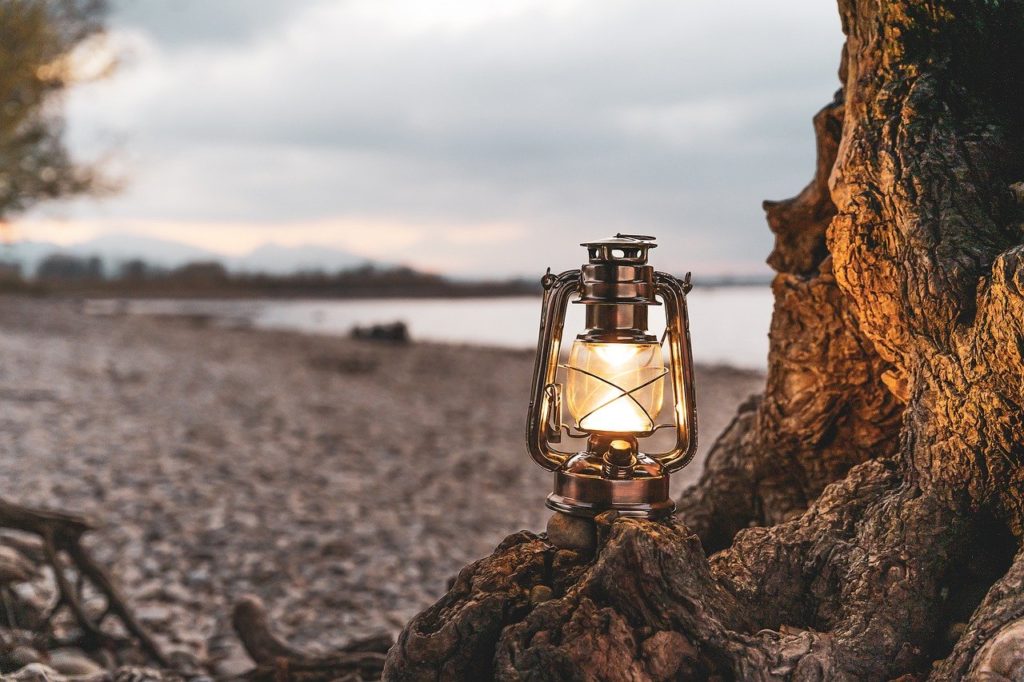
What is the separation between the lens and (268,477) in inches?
403

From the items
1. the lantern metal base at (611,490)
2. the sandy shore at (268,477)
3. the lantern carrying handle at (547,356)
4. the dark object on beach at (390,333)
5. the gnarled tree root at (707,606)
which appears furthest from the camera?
the dark object on beach at (390,333)

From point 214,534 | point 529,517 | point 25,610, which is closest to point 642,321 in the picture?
point 25,610

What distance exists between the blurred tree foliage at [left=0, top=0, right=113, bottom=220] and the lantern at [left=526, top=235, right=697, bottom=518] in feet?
63.4

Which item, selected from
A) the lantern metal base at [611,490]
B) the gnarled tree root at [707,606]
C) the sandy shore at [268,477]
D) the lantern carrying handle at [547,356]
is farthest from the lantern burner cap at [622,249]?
the sandy shore at [268,477]

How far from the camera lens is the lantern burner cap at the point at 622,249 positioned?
8.78 ft

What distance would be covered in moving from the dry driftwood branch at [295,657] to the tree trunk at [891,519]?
145cm

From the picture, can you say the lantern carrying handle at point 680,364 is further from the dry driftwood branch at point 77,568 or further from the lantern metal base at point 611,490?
the dry driftwood branch at point 77,568

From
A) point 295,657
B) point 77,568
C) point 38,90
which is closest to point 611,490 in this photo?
point 295,657

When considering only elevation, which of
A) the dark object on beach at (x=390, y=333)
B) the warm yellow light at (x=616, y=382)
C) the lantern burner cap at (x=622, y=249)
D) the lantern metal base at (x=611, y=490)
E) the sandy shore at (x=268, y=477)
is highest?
the lantern burner cap at (x=622, y=249)

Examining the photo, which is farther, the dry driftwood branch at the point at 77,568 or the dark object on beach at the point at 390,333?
the dark object on beach at the point at 390,333

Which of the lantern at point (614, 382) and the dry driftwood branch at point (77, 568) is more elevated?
the lantern at point (614, 382)

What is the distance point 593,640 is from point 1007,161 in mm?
2029

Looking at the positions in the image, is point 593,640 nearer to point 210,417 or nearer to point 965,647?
point 965,647

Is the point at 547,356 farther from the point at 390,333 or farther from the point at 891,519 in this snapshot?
the point at 390,333
